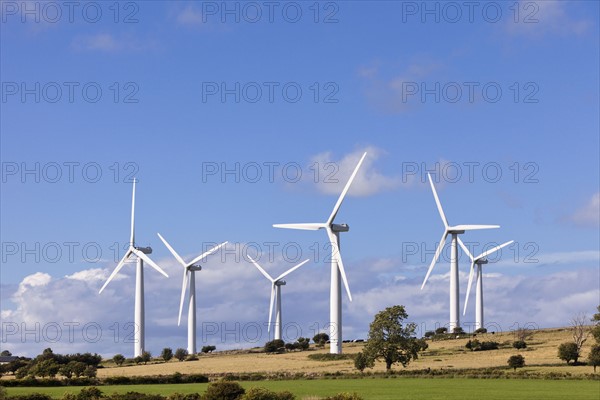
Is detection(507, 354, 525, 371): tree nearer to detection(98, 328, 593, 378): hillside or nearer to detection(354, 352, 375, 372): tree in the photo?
detection(98, 328, 593, 378): hillside

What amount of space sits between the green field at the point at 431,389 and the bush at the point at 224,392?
7648mm

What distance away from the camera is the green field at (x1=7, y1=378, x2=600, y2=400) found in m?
96.1

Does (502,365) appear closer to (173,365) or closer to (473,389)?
(473,389)

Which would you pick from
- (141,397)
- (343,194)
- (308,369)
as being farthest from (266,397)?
(343,194)

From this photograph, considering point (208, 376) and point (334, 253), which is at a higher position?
point (334, 253)

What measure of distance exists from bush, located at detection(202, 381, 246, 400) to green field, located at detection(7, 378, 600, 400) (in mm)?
7648

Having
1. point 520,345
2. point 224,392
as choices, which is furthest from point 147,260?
point 224,392

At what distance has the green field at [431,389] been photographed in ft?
315

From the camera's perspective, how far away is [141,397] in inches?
3319

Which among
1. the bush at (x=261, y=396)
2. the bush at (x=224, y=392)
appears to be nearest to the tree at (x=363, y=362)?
→ the bush at (x=224, y=392)

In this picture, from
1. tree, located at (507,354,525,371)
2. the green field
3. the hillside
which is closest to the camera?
the green field

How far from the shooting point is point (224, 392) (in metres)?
83.5

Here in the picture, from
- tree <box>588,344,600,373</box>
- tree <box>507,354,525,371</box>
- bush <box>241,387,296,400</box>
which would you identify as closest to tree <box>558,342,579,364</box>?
tree <box>588,344,600,373</box>

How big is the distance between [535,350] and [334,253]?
130 feet
